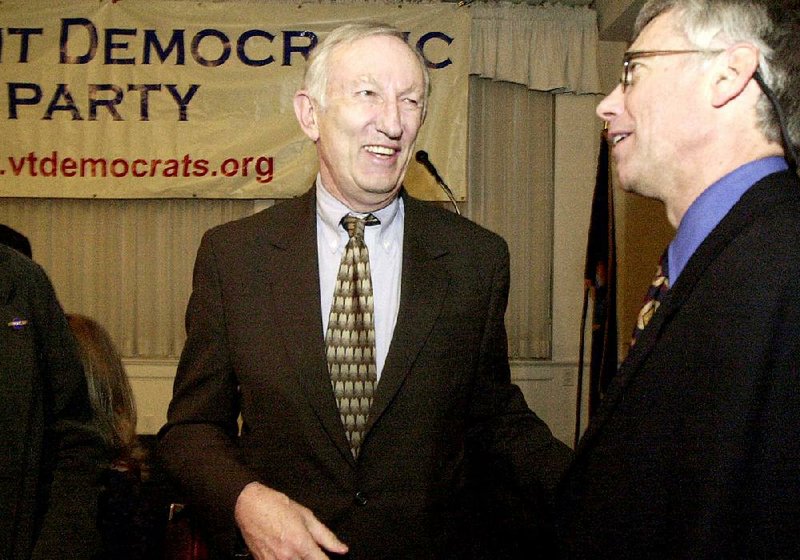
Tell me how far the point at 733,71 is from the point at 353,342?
2.58 feet

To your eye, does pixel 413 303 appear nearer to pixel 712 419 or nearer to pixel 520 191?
pixel 712 419

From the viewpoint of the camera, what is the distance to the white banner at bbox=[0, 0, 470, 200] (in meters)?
4.49

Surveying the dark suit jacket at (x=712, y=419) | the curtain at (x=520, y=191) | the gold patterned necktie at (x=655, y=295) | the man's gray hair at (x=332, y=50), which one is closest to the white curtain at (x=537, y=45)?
the curtain at (x=520, y=191)

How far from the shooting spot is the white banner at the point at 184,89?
4.49 metres

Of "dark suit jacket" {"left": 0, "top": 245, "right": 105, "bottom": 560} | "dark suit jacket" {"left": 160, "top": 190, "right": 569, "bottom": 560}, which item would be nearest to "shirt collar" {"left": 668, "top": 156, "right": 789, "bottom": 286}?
"dark suit jacket" {"left": 160, "top": 190, "right": 569, "bottom": 560}

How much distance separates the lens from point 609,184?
12.1 ft

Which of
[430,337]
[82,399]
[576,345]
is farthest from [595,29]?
[82,399]

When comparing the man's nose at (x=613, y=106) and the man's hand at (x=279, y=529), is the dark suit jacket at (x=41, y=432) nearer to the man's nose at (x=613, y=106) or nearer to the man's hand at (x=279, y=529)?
the man's hand at (x=279, y=529)

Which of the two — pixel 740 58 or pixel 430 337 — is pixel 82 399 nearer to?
pixel 430 337

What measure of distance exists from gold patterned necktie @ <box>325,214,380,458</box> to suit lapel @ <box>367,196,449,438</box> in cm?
5

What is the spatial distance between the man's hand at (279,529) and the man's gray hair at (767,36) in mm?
862

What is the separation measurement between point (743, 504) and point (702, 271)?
0.28 metres

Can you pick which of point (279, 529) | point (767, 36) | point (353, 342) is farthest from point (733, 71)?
point (279, 529)

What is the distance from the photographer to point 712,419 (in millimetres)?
760
